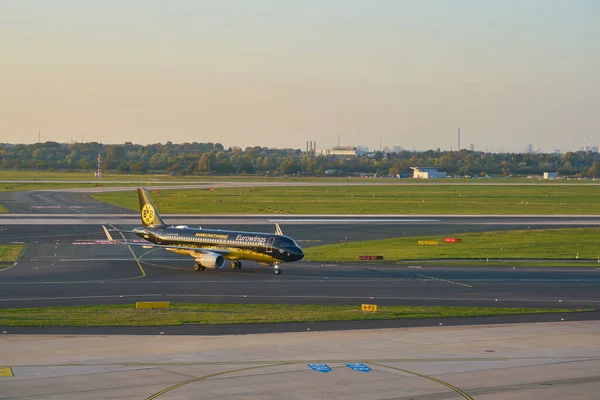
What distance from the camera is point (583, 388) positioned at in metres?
29.8

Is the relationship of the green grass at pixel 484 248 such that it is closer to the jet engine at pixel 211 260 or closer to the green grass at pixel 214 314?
the jet engine at pixel 211 260

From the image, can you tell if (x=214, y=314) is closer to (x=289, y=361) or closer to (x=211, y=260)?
(x=289, y=361)

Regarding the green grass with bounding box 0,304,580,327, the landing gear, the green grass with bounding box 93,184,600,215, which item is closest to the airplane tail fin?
the landing gear

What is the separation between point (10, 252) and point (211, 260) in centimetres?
2270

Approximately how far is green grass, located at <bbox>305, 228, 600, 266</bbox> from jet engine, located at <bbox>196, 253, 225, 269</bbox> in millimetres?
10846

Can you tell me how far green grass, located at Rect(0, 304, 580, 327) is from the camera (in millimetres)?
41500

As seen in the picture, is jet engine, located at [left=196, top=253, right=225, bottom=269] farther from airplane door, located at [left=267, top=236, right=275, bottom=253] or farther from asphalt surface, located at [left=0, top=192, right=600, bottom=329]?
airplane door, located at [left=267, top=236, right=275, bottom=253]

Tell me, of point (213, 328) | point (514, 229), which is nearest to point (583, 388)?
point (213, 328)

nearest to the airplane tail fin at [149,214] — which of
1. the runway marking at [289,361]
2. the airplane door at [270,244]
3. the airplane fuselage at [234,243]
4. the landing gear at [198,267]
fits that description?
the airplane fuselage at [234,243]

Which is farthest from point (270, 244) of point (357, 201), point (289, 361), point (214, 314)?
point (357, 201)

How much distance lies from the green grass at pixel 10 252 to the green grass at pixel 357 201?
1698 inches

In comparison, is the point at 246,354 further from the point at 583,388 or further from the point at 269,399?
the point at 583,388

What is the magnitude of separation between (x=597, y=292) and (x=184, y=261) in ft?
111

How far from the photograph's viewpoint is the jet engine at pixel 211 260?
62.5 metres
